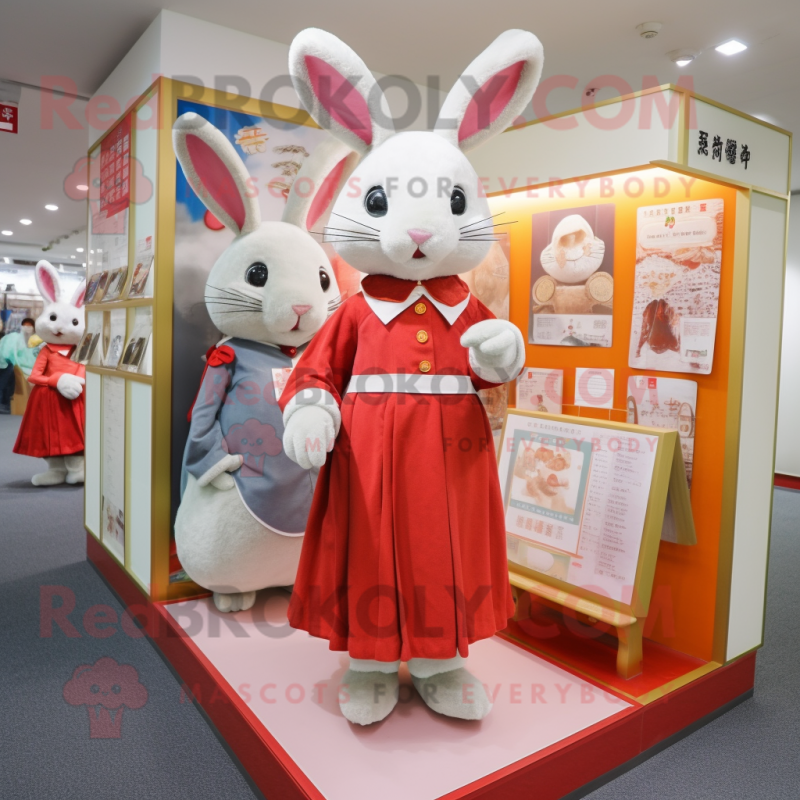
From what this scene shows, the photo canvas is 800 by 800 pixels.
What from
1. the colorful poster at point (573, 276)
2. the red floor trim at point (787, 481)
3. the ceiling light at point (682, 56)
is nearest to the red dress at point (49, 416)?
the colorful poster at point (573, 276)

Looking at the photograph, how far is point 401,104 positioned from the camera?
126 inches

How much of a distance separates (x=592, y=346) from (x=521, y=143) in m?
0.74

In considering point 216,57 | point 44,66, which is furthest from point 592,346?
point 44,66

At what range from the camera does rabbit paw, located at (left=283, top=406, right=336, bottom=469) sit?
1.63 metres

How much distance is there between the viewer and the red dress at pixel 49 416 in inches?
207

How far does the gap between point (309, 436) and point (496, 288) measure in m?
1.38

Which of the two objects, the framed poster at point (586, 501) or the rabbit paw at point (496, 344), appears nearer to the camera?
the rabbit paw at point (496, 344)

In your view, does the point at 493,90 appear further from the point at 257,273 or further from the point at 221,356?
the point at 221,356

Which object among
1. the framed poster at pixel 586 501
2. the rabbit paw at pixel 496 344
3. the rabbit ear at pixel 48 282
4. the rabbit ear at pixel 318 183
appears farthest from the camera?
the rabbit ear at pixel 48 282

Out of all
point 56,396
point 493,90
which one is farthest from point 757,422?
point 56,396

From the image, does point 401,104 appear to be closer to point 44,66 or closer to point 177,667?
point 44,66

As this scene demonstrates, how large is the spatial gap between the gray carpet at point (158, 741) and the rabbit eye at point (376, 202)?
1.55 m

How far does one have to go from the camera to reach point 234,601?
2.62 m

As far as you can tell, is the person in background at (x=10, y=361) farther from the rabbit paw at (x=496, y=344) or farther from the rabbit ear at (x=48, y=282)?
the rabbit paw at (x=496, y=344)
